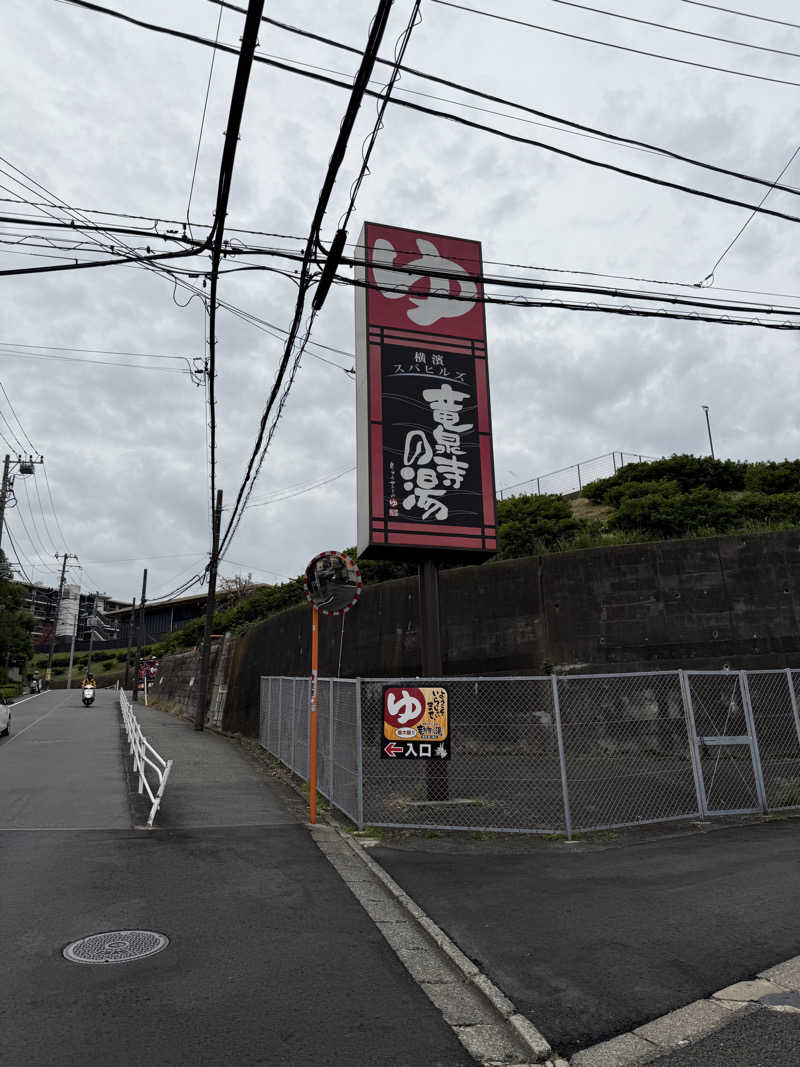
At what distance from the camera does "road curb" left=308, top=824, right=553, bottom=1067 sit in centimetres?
347

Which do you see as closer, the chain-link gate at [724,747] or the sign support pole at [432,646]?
the chain-link gate at [724,747]

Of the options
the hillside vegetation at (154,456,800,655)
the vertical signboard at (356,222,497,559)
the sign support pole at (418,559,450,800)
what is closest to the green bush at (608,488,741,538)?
the hillside vegetation at (154,456,800,655)

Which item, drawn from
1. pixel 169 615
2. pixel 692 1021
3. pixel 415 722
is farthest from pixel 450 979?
pixel 169 615

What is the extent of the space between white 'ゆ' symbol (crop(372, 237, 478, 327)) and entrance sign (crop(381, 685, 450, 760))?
20.6ft

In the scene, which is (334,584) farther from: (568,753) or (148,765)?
(148,765)

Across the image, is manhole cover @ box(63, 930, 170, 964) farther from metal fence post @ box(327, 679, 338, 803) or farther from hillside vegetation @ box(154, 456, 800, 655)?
hillside vegetation @ box(154, 456, 800, 655)

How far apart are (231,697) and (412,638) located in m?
13.0

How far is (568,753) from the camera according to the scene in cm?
1197

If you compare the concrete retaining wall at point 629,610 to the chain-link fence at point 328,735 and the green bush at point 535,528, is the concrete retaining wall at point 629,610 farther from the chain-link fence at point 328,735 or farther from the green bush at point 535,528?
the chain-link fence at point 328,735

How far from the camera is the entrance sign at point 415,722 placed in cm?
882

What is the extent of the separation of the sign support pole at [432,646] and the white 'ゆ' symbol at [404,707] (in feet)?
2.27

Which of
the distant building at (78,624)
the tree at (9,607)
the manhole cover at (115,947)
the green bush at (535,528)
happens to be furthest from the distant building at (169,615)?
the manhole cover at (115,947)

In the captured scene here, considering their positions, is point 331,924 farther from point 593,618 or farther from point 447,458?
point 593,618

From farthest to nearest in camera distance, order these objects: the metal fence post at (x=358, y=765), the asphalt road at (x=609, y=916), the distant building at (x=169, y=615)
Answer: the distant building at (x=169, y=615) → the metal fence post at (x=358, y=765) → the asphalt road at (x=609, y=916)
